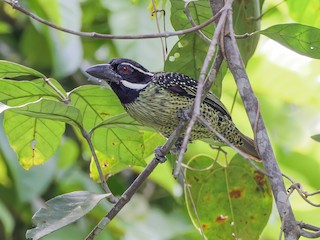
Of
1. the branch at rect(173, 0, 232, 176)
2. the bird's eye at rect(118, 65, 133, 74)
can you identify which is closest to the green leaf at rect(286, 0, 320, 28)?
the bird's eye at rect(118, 65, 133, 74)

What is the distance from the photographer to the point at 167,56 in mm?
2328

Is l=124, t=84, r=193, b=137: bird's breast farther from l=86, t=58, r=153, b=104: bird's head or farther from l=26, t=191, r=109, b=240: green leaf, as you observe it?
l=26, t=191, r=109, b=240: green leaf

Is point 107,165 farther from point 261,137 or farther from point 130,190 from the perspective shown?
point 261,137

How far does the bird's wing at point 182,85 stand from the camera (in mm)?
2447

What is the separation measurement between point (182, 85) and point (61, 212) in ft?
2.42

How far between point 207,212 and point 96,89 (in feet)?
1.70

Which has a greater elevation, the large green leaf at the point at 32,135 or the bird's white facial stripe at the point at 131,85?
the bird's white facial stripe at the point at 131,85

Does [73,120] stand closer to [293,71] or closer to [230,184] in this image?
[230,184]

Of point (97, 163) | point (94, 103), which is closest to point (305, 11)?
point (94, 103)

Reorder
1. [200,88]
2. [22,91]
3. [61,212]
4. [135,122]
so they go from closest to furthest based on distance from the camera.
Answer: [200,88], [61,212], [22,91], [135,122]

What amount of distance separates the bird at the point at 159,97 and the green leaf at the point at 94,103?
98 mm

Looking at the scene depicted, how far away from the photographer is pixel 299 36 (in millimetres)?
2000

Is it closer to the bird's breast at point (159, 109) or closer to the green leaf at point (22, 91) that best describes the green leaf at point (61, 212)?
the green leaf at point (22, 91)

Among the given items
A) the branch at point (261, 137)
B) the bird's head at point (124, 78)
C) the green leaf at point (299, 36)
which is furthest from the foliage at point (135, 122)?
the branch at point (261, 137)
